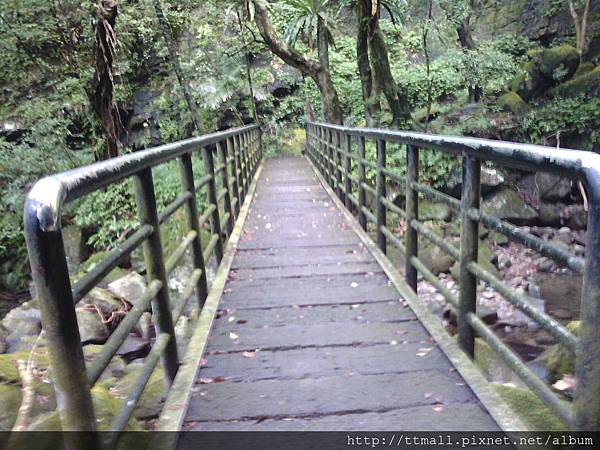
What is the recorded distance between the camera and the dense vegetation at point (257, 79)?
11078 mm

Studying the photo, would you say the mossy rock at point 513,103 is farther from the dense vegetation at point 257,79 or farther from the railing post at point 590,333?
the railing post at point 590,333

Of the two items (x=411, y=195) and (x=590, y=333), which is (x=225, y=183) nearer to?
(x=411, y=195)

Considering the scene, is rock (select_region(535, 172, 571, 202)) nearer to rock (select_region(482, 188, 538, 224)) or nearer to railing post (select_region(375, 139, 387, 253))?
rock (select_region(482, 188, 538, 224))

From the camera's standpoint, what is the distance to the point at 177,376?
2676 mm

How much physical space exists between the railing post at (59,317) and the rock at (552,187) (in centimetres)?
1250

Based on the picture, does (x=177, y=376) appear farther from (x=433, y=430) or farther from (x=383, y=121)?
(x=383, y=121)

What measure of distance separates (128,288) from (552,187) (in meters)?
10.3

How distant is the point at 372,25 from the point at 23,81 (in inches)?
461

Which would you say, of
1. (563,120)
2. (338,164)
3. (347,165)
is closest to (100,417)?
(347,165)

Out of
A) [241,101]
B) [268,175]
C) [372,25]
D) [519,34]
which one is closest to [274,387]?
[372,25]

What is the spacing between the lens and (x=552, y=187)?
483 inches

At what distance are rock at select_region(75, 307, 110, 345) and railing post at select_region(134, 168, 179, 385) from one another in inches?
131

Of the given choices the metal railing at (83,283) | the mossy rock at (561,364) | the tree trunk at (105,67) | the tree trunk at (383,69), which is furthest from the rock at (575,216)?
the metal railing at (83,283)

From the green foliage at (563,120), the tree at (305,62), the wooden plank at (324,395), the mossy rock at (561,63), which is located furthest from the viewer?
the mossy rock at (561,63)
